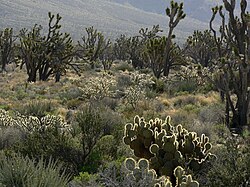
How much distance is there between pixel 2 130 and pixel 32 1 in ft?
592

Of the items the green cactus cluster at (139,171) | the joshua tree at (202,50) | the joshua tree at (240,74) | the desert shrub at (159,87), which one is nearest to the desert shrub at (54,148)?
the green cactus cluster at (139,171)

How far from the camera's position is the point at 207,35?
39.8 metres

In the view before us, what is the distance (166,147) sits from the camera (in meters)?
6.73

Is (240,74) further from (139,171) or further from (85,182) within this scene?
(139,171)

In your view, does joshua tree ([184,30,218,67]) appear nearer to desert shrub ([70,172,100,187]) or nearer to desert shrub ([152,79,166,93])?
desert shrub ([152,79,166,93])

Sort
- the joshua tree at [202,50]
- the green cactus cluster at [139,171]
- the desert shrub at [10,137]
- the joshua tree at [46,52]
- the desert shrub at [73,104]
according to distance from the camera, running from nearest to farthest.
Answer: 1. the green cactus cluster at [139,171]
2. the desert shrub at [10,137]
3. the desert shrub at [73,104]
4. the joshua tree at [46,52]
5. the joshua tree at [202,50]

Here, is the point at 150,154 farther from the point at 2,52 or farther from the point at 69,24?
the point at 69,24

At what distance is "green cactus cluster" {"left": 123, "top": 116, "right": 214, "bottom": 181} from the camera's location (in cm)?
667

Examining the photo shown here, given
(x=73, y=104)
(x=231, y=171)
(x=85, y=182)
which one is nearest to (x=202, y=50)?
(x=73, y=104)

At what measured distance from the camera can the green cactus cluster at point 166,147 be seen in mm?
6668

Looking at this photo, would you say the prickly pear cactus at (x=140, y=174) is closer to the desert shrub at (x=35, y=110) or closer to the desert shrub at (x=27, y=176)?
the desert shrub at (x=27, y=176)

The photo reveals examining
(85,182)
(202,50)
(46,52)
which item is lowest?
(46,52)

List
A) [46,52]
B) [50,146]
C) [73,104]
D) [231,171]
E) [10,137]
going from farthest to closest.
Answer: [46,52], [73,104], [10,137], [50,146], [231,171]

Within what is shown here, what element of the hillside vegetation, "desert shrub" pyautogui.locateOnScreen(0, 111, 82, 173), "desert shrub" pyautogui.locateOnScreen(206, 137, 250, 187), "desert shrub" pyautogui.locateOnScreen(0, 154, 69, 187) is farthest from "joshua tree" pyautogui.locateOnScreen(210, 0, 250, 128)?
"desert shrub" pyautogui.locateOnScreen(0, 154, 69, 187)
